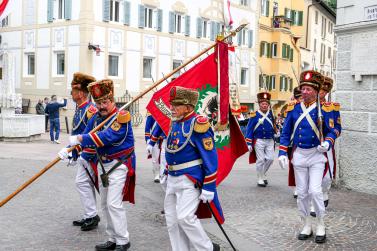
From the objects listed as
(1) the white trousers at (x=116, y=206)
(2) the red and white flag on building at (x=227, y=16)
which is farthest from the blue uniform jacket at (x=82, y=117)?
(2) the red and white flag on building at (x=227, y=16)

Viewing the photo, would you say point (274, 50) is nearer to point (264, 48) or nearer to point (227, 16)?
point (264, 48)

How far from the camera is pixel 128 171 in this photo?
6516 millimetres

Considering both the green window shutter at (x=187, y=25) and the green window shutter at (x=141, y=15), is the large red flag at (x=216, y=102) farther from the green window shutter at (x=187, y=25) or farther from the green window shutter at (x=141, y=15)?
the green window shutter at (x=187, y=25)

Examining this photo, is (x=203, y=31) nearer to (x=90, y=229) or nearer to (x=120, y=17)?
(x=120, y=17)

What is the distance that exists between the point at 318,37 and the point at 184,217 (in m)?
49.4

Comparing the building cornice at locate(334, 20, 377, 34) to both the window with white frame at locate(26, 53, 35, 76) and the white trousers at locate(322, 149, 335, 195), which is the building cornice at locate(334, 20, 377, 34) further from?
the window with white frame at locate(26, 53, 35, 76)

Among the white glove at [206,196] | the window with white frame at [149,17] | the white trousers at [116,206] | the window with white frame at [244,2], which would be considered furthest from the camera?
the window with white frame at [244,2]

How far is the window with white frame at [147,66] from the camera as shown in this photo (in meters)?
32.3

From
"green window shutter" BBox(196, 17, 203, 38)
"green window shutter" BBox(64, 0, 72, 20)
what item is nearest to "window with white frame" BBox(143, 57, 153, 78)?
"green window shutter" BBox(196, 17, 203, 38)

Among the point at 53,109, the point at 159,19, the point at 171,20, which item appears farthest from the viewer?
the point at 171,20

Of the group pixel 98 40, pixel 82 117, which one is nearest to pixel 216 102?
pixel 82 117

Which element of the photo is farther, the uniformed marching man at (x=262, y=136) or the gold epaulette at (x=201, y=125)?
the uniformed marching man at (x=262, y=136)

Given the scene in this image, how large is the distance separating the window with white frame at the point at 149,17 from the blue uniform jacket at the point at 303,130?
25207 millimetres

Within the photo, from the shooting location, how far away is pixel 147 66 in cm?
3247
